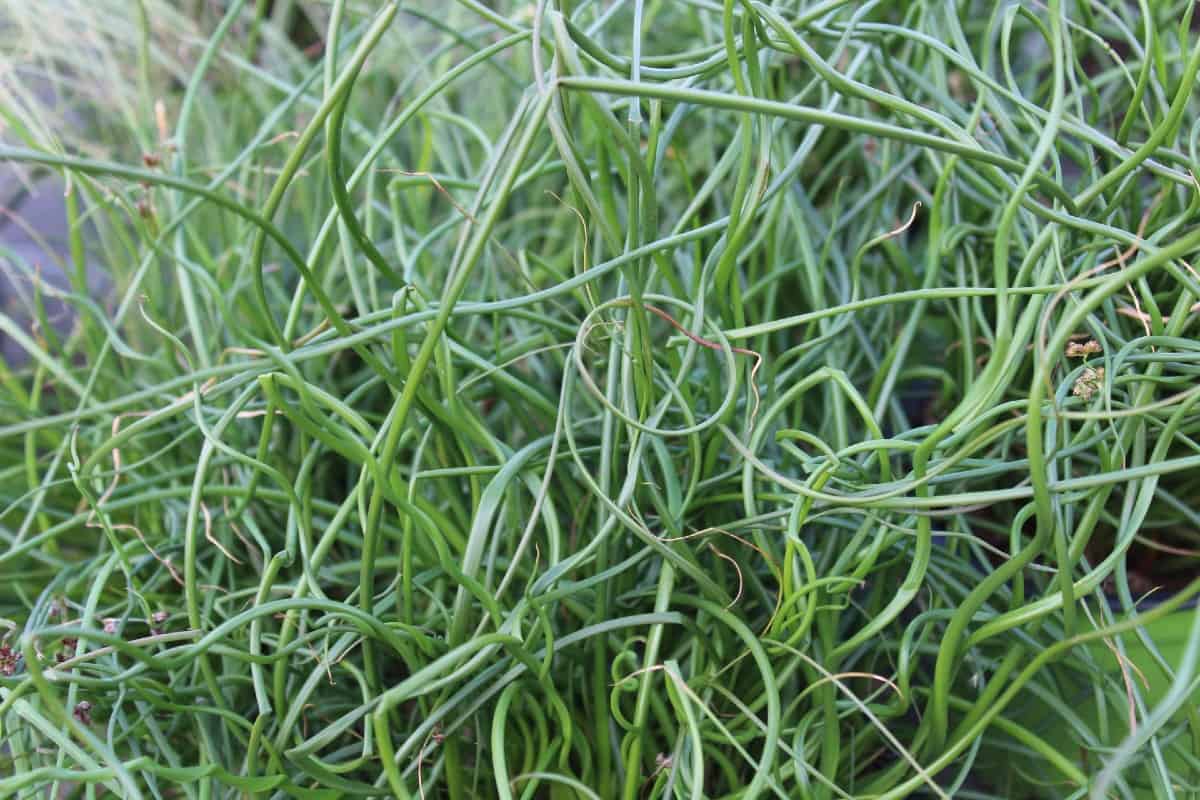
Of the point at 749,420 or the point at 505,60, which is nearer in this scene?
the point at 749,420

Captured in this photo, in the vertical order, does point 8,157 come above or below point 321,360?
above

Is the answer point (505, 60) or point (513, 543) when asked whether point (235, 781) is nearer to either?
point (513, 543)

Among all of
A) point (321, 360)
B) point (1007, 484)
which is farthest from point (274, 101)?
point (1007, 484)

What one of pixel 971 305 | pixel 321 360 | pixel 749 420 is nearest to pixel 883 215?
pixel 971 305

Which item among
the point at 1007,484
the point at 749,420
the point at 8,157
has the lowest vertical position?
the point at 1007,484

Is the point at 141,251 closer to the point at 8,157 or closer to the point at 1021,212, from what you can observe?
the point at 8,157

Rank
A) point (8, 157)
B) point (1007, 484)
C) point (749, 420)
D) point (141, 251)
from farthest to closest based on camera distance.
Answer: point (141, 251)
point (1007, 484)
point (749, 420)
point (8, 157)

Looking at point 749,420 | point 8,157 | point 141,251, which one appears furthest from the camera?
point 141,251
